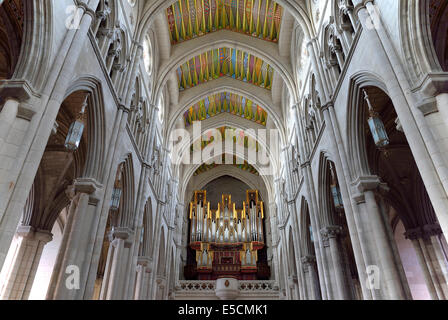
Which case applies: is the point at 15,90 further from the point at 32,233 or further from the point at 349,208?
the point at 32,233

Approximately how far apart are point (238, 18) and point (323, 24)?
7.26 meters

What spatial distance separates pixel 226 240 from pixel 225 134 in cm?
842

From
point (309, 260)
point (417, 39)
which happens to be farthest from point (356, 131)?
point (309, 260)

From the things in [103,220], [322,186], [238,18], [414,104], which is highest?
[238,18]

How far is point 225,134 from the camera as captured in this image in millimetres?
26469

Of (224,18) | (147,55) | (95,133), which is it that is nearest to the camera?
(95,133)

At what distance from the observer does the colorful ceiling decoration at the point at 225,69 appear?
19672 mm

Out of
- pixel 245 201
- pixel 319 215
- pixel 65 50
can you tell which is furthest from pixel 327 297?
pixel 245 201

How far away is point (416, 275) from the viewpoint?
16.2 meters

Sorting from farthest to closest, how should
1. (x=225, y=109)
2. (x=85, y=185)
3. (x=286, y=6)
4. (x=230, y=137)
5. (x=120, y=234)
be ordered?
(x=230, y=137)
(x=225, y=109)
(x=286, y=6)
(x=120, y=234)
(x=85, y=185)

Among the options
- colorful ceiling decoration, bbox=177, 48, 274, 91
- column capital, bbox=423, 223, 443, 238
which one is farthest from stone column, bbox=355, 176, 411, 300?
colorful ceiling decoration, bbox=177, 48, 274, 91

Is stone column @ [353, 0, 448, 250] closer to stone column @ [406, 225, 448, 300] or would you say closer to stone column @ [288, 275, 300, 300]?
stone column @ [406, 225, 448, 300]

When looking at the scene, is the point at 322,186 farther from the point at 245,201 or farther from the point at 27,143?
the point at 245,201

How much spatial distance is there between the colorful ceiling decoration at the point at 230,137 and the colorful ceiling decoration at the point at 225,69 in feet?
17.8
